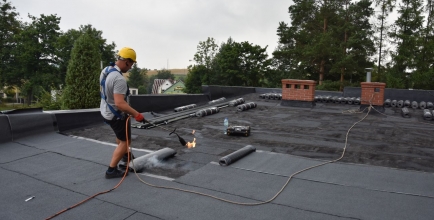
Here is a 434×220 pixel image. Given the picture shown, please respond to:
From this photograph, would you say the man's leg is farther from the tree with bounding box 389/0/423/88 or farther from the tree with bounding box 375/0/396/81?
the tree with bounding box 375/0/396/81

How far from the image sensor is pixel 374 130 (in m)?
7.01

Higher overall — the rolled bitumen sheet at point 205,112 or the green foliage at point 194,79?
the green foliage at point 194,79

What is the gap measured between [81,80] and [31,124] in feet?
18.3

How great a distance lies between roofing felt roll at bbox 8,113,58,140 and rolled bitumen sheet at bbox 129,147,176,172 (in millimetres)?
3022

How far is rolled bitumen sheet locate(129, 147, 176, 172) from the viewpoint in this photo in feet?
13.4

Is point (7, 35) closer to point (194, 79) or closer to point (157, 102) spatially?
point (194, 79)

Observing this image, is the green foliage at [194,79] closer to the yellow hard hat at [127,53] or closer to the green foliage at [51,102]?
the green foliage at [51,102]

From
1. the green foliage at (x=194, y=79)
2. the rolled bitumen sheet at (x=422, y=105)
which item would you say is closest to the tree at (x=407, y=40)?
the rolled bitumen sheet at (x=422, y=105)

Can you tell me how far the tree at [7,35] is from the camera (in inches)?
1581

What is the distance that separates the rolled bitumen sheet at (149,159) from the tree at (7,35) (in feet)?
150

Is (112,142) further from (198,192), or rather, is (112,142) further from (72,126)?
(198,192)

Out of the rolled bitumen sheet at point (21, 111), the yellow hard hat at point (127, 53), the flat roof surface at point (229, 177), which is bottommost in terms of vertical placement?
the flat roof surface at point (229, 177)

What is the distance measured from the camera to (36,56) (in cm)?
4241

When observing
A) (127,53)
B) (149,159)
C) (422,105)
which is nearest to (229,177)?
(149,159)
